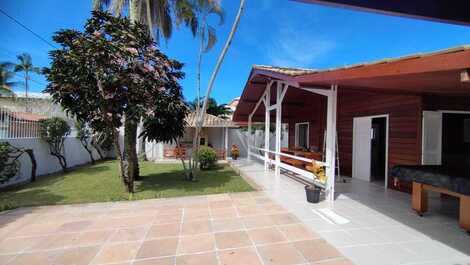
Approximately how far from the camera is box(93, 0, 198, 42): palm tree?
9.80 meters

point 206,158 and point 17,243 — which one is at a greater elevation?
point 206,158

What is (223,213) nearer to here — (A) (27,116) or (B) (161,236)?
(B) (161,236)

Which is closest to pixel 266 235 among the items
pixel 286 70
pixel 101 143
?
pixel 286 70

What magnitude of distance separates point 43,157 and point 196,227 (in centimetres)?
913

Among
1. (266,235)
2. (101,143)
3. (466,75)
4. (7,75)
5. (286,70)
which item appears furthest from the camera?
(7,75)

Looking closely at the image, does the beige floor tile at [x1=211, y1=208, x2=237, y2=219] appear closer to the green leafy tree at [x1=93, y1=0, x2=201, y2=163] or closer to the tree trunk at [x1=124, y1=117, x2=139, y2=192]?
the tree trunk at [x1=124, y1=117, x2=139, y2=192]

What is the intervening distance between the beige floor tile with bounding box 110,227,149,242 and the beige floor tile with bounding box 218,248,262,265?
143 cm

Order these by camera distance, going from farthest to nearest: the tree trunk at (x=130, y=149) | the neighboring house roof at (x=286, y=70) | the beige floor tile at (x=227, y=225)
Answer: the tree trunk at (x=130, y=149), the neighboring house roof at (x=286, y=70), the beige floor tile at (x=227, y=225)

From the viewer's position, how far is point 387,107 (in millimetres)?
7137

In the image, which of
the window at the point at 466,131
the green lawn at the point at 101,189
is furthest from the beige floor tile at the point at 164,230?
the window at the point at 466,131

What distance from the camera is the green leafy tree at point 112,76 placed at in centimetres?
550

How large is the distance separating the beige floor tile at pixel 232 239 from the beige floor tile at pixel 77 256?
170 centimetres

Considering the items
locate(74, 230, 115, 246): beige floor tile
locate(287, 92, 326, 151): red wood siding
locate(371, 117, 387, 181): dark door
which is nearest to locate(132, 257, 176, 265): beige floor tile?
locate(74, 230, 115, 246): beige floor tile

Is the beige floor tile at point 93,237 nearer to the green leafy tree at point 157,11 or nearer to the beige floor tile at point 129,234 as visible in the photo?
the beige floor tile at point 129,234
